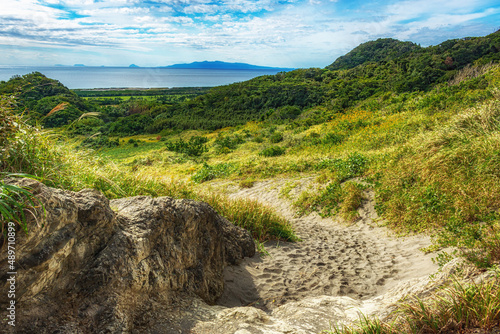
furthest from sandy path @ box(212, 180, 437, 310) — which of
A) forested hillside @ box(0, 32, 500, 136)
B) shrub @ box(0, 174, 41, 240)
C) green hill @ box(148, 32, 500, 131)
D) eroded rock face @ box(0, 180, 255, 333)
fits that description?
green hill @ box(148, 32, 500, 131)

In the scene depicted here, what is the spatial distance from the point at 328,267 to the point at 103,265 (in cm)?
386

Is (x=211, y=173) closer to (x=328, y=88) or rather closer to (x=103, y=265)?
(x=103, y=265)

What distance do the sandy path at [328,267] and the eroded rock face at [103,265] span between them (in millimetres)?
775

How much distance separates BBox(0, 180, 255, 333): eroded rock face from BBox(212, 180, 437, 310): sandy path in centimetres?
78

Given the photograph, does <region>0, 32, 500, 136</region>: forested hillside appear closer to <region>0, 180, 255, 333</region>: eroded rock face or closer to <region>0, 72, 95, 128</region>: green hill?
<region>0, 72, 95, 128</region>: green hill

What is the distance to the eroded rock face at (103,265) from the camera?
6.67ft

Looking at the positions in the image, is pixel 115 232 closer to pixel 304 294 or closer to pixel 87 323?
pixel 87 323

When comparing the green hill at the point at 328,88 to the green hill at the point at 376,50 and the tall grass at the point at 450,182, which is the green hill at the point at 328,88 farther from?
the tall grass at the point at 450,182

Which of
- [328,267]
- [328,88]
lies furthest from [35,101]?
[328,88]

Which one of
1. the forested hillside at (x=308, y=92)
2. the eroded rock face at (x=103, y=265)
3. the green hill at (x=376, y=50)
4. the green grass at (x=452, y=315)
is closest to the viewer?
the eroded rock face at (x=103, y=265)

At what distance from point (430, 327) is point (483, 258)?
1.26 m

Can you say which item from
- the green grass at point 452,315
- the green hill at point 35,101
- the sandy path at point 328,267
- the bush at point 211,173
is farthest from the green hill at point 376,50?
the green grass at point 452,315

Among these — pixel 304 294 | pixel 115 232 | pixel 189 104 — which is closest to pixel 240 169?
pixel 304 294

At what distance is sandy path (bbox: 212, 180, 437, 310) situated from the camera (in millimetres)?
4262
